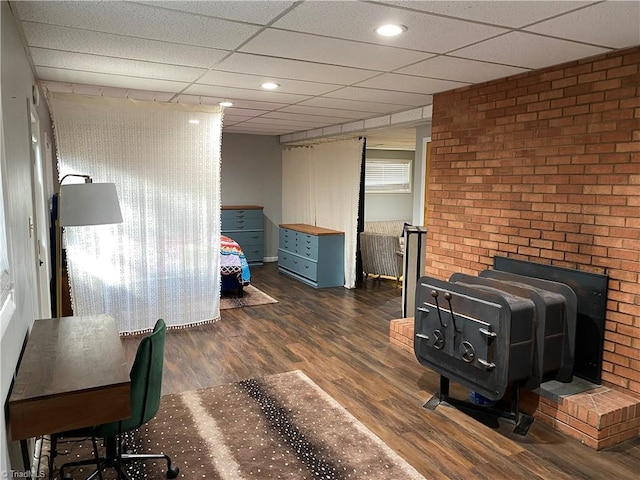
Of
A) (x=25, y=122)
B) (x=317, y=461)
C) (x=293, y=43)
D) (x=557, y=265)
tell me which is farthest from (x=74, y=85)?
(x=557, y=265)

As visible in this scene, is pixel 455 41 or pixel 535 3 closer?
pixel 535 3

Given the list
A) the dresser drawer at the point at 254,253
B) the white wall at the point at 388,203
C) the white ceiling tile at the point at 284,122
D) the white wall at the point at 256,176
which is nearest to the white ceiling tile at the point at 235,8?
the white ceiling tile at the point at 284,122

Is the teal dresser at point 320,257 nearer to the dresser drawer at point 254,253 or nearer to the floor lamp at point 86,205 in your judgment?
the dresser drawer at point 254,253

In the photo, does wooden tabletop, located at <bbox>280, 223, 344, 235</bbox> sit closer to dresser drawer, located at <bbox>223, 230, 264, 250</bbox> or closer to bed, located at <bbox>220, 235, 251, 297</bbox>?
dresser drawer, located at <bbox>223, 230, 264, 250</bbox>

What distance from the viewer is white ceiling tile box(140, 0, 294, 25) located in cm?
207

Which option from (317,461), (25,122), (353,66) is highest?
(353,66)

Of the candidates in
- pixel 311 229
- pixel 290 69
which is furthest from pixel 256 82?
pixel 311 229

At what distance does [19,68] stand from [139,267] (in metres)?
2.31

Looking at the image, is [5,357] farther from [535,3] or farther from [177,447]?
[535,3]

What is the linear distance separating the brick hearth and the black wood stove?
0.13m

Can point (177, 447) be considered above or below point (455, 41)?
below

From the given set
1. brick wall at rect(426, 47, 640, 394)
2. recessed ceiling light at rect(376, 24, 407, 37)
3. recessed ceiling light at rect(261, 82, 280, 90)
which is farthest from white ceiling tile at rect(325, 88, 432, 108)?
recessed ceiling light at rect(376, 24, 407, 37)

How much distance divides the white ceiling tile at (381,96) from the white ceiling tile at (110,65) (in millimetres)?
1230

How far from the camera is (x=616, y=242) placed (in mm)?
2816
